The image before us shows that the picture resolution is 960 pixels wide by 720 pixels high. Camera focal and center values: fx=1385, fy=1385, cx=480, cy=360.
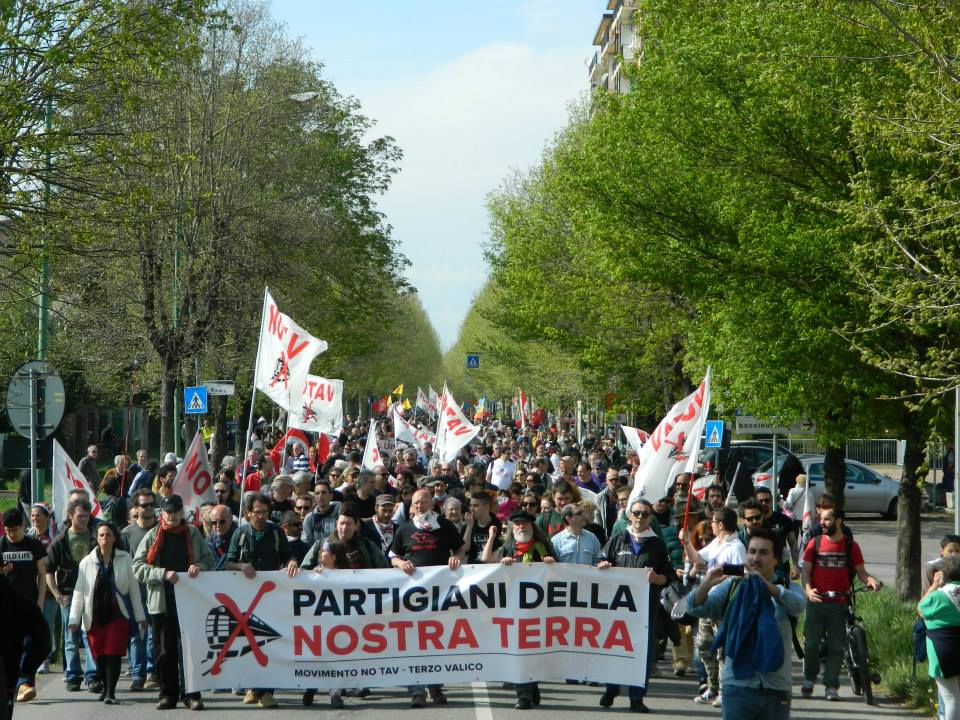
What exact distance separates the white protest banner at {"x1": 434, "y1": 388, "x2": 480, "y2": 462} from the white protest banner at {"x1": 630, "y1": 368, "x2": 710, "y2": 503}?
11706 mm

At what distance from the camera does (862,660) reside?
39.4 feet

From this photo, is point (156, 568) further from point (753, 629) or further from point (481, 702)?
point (753, 629)

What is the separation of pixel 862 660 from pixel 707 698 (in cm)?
144

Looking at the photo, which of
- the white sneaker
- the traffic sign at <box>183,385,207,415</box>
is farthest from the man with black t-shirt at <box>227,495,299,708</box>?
the traffic sign at <box>183,385,207,415</box>

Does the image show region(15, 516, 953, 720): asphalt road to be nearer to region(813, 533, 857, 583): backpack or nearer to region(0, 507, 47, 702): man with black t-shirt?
region(0, 507, 47, 702): man with black t-shirt

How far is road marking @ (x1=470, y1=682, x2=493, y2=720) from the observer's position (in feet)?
35.8

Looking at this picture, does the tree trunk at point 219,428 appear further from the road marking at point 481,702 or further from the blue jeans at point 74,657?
the road marking at point 481,702

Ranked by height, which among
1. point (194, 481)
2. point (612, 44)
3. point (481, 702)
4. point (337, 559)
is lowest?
point (481, 702)

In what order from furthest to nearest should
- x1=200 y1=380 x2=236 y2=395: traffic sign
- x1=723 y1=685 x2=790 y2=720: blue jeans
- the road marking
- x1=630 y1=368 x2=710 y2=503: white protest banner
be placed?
x1=200 y1=380 x2=236 y2=395: traffic sign, x1=630 y1=368 x2=710 y2=503: white protest banner, the road marking, x1=723 y1=685 x2=790 y2=720: blue jeans

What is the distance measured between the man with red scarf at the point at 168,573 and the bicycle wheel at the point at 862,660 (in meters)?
→ 5.58

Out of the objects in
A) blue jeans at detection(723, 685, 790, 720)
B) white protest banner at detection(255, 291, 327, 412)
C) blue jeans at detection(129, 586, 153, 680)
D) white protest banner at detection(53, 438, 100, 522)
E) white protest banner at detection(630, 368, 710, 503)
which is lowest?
blue jeans at detection(129, 586, 153, 680)

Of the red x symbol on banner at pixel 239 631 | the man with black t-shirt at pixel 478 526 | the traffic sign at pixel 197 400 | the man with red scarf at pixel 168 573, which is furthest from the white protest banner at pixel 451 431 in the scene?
the red x symbol on banner at pixel 239 631

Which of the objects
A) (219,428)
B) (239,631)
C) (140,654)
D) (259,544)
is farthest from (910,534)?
(219,428)

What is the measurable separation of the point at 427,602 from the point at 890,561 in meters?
14.9
